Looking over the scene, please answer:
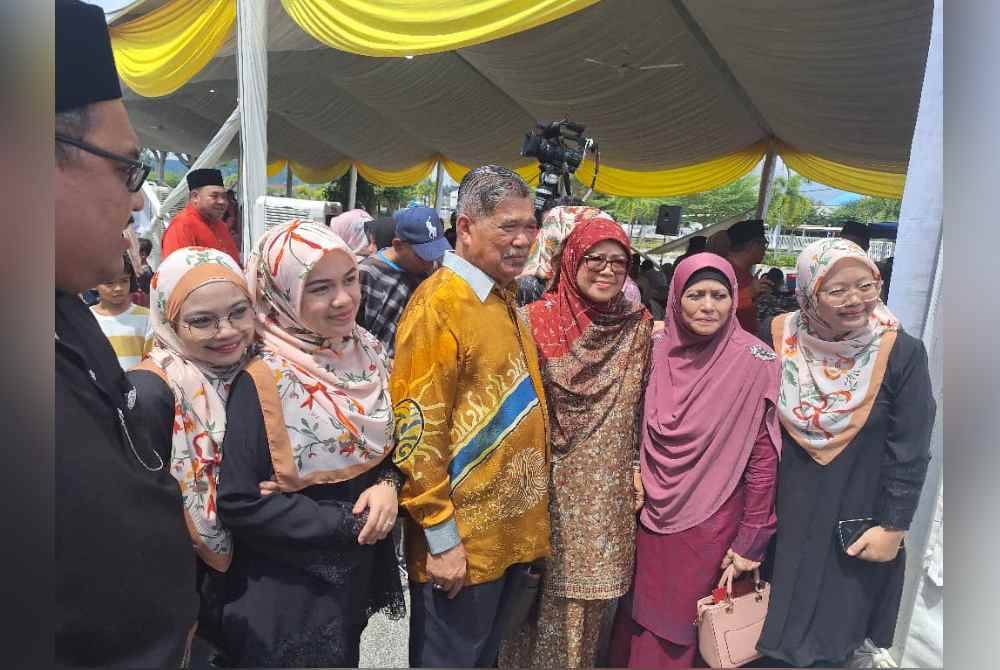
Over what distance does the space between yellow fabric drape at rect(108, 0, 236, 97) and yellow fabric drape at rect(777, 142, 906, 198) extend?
624cm

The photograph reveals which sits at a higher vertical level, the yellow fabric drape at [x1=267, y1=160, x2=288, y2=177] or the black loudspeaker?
the yellow fabric drape at [x1=267, y1=160, x2=288, y2=177]

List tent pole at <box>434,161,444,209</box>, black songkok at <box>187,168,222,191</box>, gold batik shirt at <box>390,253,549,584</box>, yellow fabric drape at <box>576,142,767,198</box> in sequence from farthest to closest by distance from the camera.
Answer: tent pole at <box>434,161,444,209</box>, yellow fabric drape at <box>576,142,767,198</box>, black songkok at <box>187,168,222,191</box>, gold batik shirt at <box>390,253,549,584</box>

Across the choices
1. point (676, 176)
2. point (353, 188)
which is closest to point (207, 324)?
point (676, 176)

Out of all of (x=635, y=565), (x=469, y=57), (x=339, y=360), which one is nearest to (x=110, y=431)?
(x=339, y=360)

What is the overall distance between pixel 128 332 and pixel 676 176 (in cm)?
804

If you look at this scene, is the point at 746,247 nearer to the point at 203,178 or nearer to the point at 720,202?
the point at 203,178

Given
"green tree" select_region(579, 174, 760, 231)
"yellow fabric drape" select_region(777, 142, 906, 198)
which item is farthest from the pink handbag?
"green tree" select_region(579, 174, 760, 231)

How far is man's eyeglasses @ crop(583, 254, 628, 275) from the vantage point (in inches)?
60.1

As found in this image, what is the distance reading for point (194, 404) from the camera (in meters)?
1.13

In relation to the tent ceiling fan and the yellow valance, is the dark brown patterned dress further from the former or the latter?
the yellow valance

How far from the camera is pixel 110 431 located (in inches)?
34.0

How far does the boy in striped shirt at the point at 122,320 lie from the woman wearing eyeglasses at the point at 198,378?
0.89 meters
